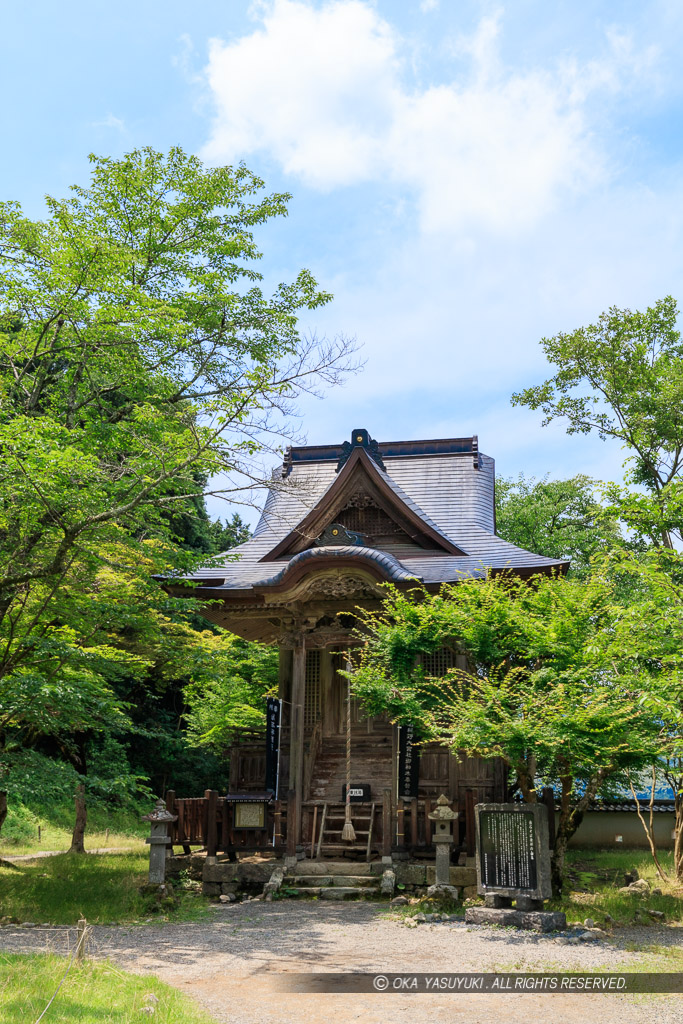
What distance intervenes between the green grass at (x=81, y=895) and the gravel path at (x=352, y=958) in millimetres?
897

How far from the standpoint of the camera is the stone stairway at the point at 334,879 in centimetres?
1262

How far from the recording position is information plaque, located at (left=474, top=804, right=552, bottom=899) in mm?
10516

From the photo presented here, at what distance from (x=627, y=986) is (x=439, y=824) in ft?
17.7

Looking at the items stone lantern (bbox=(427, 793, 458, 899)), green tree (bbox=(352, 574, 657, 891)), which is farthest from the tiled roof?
stone lantern (bbox=(427, 793, 458, 899))

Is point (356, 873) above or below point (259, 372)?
below

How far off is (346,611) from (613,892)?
6464mm

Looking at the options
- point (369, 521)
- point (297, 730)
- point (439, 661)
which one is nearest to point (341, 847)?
point (297, 730)

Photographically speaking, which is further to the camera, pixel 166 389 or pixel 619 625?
pixel 166 389

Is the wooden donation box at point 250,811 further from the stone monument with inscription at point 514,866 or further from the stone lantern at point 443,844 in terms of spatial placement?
the stone monument with inscription at point 514,866

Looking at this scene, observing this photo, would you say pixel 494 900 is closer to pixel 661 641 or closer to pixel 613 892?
pixel 613 892

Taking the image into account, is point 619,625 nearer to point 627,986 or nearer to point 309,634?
point 627,986

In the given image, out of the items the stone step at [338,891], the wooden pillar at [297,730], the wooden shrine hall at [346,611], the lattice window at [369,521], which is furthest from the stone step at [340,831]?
the lattice window at [369,521]

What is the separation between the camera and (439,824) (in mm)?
12492

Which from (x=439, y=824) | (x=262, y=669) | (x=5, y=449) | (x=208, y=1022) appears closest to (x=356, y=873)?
(x=439, y=824)
